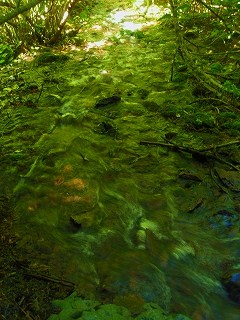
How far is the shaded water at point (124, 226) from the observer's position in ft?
8.13

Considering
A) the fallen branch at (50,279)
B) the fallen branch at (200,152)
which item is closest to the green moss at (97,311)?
the fallen branch at (50,279)

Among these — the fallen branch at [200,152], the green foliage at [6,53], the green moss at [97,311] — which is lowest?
the fallen branch at [200,152]

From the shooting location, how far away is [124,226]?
3.02 m

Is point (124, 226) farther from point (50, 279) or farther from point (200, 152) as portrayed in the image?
point (200, 152)

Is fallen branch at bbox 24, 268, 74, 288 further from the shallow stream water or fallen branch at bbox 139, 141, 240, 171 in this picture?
fallen branch at bbox 139, 141, 240, 171

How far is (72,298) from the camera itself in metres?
2.26

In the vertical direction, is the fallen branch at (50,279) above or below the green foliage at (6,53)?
below

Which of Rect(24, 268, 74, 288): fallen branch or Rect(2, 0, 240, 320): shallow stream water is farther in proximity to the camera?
Rect(2, 0, 240, 320): shallow stream water

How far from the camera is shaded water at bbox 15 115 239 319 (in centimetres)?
248

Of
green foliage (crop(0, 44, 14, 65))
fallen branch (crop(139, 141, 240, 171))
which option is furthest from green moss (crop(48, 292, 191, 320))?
green foliage (crop(0, 44, 14, 65))

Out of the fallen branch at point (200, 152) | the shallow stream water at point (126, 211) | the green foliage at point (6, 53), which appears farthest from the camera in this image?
the green foliage at point (6, 53)

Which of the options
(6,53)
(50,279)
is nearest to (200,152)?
(50,279)

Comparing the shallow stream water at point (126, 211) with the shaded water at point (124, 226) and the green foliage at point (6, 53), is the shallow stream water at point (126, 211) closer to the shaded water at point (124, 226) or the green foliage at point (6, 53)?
the shaded water at point (124, 226)

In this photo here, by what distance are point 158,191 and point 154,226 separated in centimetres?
43
